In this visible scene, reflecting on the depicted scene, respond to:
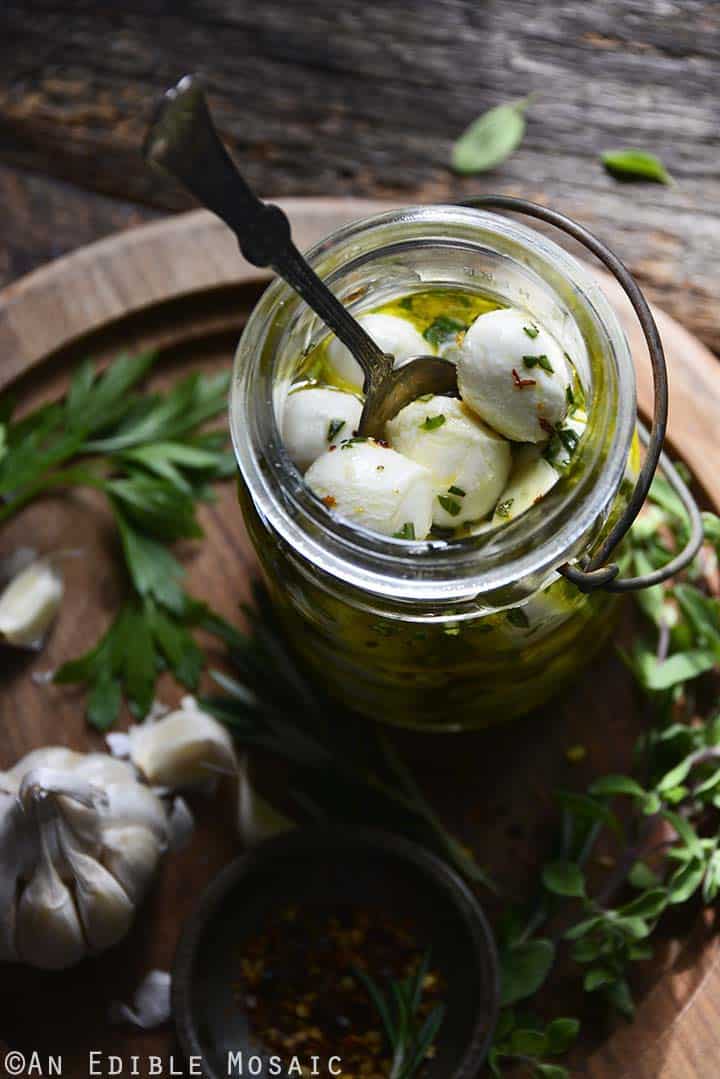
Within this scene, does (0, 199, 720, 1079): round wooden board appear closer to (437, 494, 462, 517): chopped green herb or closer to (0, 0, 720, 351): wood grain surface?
(0, 0, 720, 351): wood grain surface

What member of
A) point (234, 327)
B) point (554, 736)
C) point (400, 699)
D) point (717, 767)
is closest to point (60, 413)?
point (234, 327)

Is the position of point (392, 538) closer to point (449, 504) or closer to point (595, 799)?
point (449, 504)

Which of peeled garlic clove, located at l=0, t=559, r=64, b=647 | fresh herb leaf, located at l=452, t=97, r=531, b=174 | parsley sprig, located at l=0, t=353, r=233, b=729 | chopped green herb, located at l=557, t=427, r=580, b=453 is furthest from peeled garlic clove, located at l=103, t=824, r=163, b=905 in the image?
fresh herb leaf, located at l=452, t=97, r=531, b=174

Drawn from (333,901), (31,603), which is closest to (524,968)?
(333,901)

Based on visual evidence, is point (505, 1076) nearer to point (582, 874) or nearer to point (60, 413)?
point (582, 874)

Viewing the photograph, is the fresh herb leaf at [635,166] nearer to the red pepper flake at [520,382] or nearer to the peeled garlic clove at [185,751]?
the red pepper flake at [520,382]

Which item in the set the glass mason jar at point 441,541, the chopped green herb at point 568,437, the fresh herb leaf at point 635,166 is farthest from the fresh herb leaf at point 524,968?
the fresh herb leaf at point 635,166
